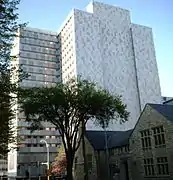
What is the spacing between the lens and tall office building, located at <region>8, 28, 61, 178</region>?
108375mm

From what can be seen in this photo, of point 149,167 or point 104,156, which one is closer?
point 149,167

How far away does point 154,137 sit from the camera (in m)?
39.0

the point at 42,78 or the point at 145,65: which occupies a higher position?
the point at 145,65

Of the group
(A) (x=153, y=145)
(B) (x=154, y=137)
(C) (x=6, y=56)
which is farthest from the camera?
(A) (x=153, y=145)

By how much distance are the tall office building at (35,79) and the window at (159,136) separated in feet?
233

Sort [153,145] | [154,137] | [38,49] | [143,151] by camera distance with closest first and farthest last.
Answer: [154,137] → [153,145] → [143,151] → [38,49]

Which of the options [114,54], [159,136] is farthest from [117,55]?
[159,136]

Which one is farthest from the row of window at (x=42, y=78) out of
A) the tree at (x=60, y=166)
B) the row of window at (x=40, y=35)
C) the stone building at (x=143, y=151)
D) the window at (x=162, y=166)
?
the window at (x=162, y=166)

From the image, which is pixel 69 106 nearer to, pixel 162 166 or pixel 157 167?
pixel 157 167

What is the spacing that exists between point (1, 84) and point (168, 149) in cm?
2566

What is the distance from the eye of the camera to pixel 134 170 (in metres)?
43.4

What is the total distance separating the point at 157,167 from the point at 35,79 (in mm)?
91727

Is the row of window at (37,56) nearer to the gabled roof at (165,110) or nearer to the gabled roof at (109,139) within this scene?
the gabled roof at (109,139)

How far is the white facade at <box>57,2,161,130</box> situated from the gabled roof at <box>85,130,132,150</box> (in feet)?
155
